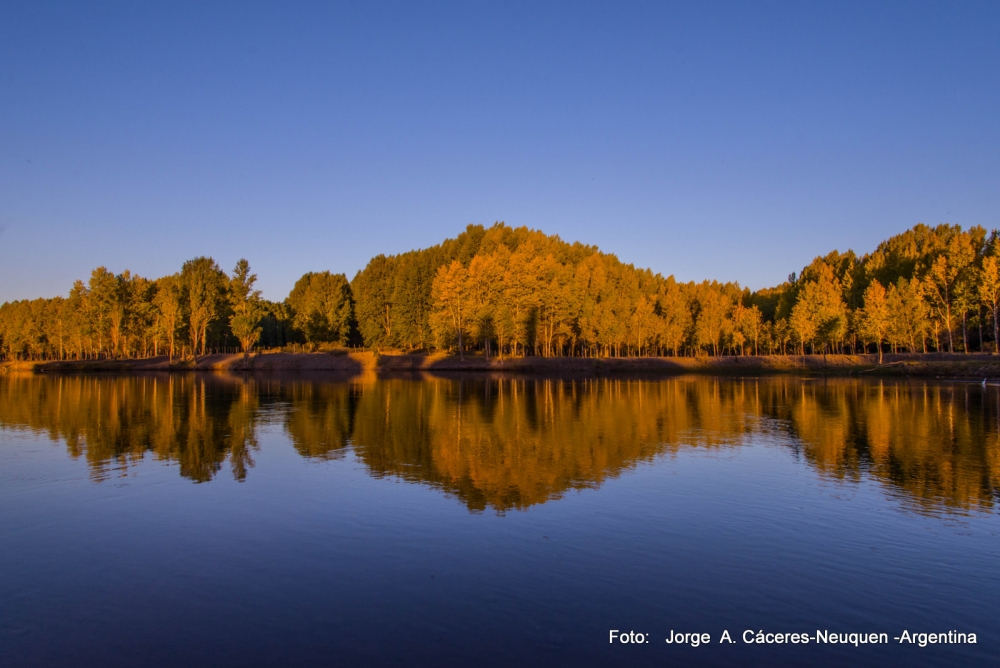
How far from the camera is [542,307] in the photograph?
10262 cm

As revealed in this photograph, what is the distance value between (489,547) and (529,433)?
53.2ft

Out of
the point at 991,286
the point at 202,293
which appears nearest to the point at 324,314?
the point at 202,293

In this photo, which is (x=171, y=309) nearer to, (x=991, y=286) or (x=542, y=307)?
(x=542, y=307)

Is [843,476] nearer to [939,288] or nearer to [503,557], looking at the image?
[503,557]

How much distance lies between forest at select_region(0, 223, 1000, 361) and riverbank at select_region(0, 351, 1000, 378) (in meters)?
4.01

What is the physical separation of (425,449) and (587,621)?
1587cm

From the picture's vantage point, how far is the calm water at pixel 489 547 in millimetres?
8719

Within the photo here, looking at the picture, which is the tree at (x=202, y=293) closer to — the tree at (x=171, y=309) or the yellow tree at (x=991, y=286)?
the tree at (x=171, y=309)

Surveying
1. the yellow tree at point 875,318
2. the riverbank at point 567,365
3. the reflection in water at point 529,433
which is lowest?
the reflection in water at point 529,433

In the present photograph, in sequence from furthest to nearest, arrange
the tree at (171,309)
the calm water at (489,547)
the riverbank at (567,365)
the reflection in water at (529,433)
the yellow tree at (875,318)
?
the tree at (171,309)
the yellow tree at (875,318)
the riverbank at (567,365)
the reflection in water at (529,433)
the calm water at (489,547)

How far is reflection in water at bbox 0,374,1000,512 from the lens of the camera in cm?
1948

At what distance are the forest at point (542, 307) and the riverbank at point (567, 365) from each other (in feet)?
13.2

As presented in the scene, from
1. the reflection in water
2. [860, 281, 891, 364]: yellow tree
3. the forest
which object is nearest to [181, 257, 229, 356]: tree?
the forest

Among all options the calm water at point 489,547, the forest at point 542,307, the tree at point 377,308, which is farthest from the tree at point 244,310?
the calm water at point 489,547
